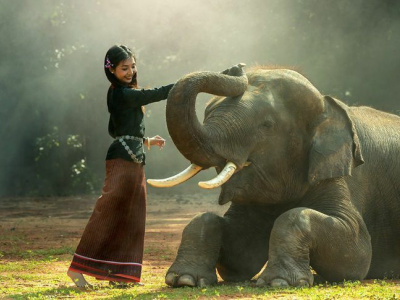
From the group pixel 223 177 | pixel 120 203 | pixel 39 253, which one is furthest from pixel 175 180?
pixel 39 253

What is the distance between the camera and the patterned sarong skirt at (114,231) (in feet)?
24.1

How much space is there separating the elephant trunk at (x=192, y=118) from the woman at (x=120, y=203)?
1.67ft

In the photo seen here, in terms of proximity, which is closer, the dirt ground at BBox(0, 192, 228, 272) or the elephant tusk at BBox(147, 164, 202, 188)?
the elephant tusk at BBox(147, 164, 202, 188)

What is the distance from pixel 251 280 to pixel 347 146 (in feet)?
4.60

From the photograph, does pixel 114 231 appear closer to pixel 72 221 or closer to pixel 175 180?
pixel 175 180

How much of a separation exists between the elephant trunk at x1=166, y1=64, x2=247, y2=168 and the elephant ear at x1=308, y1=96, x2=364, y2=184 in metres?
0.88

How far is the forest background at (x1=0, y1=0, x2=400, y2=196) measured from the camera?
22812mm

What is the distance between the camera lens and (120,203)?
736 centimetres

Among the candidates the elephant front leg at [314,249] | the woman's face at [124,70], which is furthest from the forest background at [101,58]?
the woman's face at [124,70]

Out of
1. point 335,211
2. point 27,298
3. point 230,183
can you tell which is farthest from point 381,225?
point 27,298

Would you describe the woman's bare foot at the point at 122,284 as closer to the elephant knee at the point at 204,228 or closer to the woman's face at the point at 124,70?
the elephant knee at the point at 204,228

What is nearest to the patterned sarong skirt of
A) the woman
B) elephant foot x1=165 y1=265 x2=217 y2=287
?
the woman

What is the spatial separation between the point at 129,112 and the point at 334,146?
1.70 m

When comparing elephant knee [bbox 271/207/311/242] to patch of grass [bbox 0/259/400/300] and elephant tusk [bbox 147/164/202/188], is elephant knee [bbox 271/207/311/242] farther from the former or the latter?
elephant tusk [bbox 147/164/202/188]
